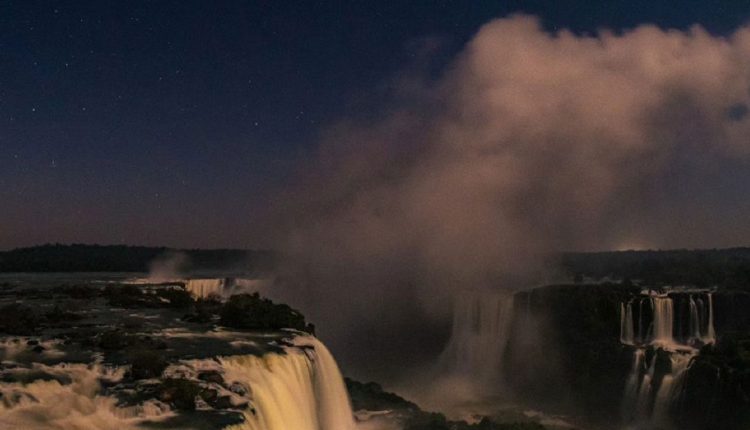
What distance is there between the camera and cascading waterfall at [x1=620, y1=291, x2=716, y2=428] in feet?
96.2

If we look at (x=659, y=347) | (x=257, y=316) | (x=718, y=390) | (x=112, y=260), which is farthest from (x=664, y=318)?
(x=112, y=260)

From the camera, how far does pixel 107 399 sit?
13688mm

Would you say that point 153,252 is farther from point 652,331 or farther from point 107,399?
point 107,399

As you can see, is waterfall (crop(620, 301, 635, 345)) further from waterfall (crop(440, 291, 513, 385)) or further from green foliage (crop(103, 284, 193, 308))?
green foliage (crop(103, 284, 193, 308))

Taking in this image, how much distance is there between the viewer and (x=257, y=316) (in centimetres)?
2428

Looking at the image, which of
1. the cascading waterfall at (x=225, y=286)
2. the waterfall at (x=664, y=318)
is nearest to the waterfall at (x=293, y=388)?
the waterfall at (x=664, y=318)

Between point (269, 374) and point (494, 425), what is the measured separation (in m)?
11.2

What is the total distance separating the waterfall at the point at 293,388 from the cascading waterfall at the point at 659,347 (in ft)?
52.4

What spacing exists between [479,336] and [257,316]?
19.4 meters

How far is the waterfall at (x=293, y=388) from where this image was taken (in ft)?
50.5

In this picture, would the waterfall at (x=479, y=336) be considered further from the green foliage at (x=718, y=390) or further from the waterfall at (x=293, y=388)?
the waterfall at (x=293, y=388)

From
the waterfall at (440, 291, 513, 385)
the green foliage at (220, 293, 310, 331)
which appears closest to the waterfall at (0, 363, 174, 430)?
the green foliage at (220, 293, 310, 331)

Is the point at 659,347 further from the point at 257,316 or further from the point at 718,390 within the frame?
the point at 257,316

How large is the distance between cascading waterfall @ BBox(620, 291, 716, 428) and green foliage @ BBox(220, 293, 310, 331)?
17.0 meters
